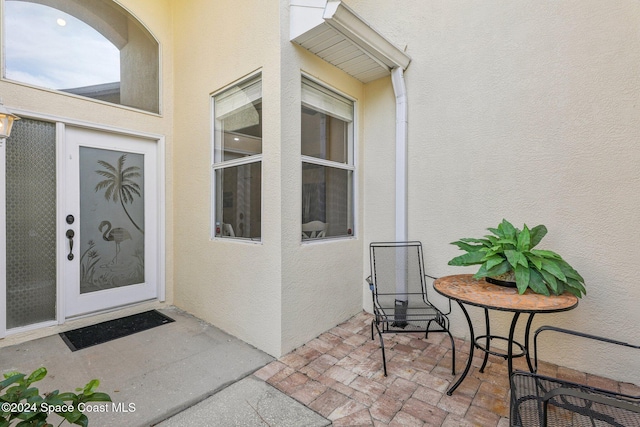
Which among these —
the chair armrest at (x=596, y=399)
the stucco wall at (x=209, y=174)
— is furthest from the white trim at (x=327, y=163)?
the chair armrest at (x=596, y=399)

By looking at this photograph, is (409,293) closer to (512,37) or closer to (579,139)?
(579,139)

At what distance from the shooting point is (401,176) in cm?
323

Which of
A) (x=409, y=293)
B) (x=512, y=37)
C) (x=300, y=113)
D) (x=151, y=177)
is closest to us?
(x=512, y=37)

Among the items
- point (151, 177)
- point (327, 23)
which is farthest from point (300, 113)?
point (151, 177)

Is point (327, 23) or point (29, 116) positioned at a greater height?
point (327, 23)

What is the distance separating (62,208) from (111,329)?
1.42 meters

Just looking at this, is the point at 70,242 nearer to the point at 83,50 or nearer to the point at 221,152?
the point at 221,152

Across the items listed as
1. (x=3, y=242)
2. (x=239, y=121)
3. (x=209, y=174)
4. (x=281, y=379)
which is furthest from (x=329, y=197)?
(x=3, y=242)

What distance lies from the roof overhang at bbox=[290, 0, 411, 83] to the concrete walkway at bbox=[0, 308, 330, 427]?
2.98 m

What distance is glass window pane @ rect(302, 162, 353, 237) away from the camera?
3.06m

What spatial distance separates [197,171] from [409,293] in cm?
288

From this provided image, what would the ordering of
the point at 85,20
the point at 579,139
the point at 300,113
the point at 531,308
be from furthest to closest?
the point at 85,20 → the point at 300,113 → the point at 579,139 → the point at 531,308

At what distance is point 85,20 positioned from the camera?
3402mm

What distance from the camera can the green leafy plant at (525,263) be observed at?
2.02m
